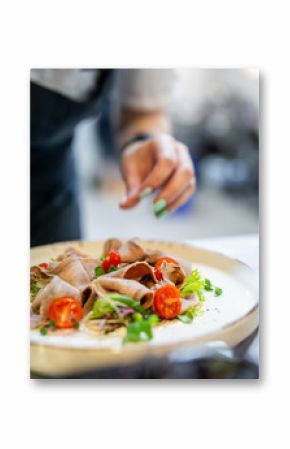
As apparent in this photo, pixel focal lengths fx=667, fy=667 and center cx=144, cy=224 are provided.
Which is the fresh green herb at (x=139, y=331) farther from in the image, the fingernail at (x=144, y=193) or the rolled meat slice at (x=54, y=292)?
the fingernail at (x=144, y=193)

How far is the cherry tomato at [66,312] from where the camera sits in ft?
4.21

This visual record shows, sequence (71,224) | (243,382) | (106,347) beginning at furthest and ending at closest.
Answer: (71,224), (243,382), (106,347)

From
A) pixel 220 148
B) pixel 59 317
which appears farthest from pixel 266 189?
pixel 59 317

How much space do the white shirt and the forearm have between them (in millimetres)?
18

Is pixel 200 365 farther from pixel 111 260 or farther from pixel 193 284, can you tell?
pixel 111 260

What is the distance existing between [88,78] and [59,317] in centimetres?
53

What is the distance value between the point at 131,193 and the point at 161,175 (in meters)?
0.08

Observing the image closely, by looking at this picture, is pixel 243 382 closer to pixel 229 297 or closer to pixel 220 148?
pixel 229 297

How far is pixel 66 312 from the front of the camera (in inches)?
50.5

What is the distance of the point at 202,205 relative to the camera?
4.87 ft

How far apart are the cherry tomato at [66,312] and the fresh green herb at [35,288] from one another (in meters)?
0.10

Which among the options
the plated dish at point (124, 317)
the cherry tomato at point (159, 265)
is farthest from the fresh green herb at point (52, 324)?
the cherry tomato at point (159, 265)

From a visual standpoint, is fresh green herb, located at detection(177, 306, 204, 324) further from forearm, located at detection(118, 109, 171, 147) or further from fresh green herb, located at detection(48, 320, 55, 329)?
forearm, located at detection(118, 109, 171, 147)
